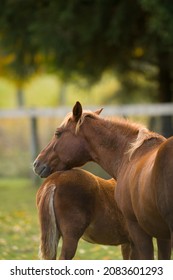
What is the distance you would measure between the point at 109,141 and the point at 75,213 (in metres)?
0.74

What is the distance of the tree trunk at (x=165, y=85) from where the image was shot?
17.9m

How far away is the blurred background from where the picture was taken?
1705 centimetres

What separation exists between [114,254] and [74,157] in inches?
99.0

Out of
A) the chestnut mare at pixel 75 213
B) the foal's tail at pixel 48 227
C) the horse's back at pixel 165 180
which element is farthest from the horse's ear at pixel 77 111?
the horse's back at pixel 165 180

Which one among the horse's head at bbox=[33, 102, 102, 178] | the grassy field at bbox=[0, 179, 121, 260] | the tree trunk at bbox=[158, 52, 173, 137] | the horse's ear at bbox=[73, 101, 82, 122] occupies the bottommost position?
the grassy field at bbox=[0, 179, 121, 260]

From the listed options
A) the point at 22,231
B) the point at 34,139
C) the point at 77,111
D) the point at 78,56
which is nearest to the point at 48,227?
the point at 77,111

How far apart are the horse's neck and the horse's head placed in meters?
0.09

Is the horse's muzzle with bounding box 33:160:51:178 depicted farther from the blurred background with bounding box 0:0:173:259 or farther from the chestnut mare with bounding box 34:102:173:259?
the blurred background with bounding box 0:0:173:259

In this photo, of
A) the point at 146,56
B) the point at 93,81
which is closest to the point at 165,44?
the point at 146,56

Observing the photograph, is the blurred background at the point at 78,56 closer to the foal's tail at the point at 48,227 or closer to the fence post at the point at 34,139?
the fence post at the point at 34,139

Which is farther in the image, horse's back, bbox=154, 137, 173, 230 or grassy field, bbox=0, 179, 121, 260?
grassy field, bbox=0, 179, 121, 260

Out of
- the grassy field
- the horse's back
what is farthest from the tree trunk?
the horse's back

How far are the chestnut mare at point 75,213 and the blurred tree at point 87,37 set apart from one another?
8195mm

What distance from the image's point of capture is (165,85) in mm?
18719
